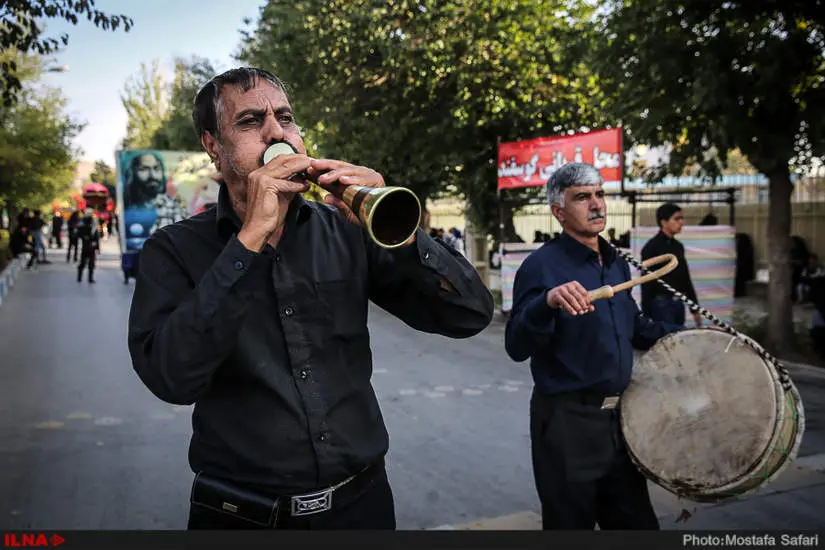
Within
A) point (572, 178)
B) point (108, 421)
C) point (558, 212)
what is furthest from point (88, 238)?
point (572, 178)

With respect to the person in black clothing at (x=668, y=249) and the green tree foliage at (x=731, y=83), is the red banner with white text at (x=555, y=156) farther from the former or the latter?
the person in black clothing at (x=668, y=249)

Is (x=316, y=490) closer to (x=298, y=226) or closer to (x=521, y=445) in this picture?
(x=298, y=226)

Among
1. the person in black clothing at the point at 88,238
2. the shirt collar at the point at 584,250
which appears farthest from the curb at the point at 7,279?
the shirt collar at the point at 584,250

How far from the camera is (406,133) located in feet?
51.5

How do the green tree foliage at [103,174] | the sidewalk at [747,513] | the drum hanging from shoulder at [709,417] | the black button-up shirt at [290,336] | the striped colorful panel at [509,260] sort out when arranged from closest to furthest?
the black button-up shirt at [290,336]
the drum hanging from shoulder at [709,417]
the sidewalk at [747,513]
the striped colorful panel at [509,260]
the green tree foliage at [103,174]

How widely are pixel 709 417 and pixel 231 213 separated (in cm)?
189

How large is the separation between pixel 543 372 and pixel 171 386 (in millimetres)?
1752

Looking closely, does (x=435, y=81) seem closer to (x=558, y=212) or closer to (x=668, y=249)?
(x=668, y=249)

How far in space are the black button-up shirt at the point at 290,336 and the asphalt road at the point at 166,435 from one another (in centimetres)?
277

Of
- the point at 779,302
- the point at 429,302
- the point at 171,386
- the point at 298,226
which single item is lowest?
the point at 779,302

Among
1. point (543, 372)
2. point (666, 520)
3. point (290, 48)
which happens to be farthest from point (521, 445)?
point (290, 48)

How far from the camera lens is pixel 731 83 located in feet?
27.4

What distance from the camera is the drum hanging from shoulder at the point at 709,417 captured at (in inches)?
105

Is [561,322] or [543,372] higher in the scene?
[561,322]
